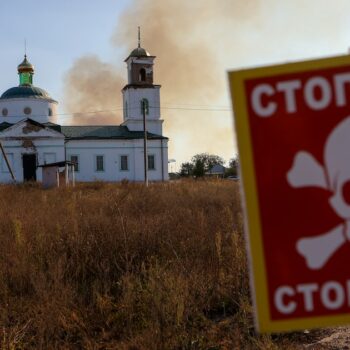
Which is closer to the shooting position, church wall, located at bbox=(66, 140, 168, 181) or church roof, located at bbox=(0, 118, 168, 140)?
church wall, located at bbox=(66, 140, 168, 181)

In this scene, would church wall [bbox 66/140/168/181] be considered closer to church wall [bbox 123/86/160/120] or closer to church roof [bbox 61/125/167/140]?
church roof [bbox 61/125/167/140]

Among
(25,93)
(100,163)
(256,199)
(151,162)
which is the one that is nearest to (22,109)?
(25,93)

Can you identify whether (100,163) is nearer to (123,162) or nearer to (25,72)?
(123,162)

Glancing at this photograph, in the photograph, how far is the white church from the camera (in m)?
45.7

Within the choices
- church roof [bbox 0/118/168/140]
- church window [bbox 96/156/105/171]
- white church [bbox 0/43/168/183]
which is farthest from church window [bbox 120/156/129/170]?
church roof [bbox 0/118/168/140]

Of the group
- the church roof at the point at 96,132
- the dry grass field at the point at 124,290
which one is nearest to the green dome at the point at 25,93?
the church roof at the point at 96,132

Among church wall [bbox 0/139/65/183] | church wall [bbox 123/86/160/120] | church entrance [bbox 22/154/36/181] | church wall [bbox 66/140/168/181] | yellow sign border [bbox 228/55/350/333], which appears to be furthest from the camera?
church wall [bbox 123/86/160/120]

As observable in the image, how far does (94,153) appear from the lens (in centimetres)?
4838

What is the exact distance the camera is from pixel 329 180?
1262 mm

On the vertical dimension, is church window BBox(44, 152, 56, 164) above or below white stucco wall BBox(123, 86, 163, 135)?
below

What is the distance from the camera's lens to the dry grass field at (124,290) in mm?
3955

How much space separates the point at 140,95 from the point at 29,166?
42.2 feet

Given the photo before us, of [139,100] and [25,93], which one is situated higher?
[25,93]

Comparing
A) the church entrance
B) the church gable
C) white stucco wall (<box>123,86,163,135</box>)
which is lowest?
the church entrance
